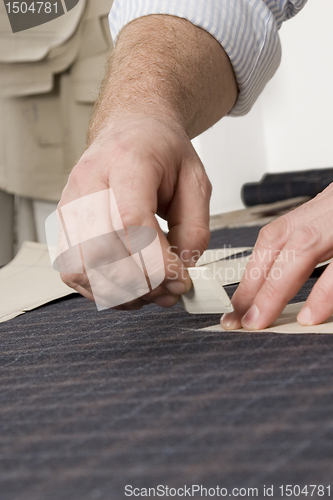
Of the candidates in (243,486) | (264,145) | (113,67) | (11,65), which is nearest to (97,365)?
(243,486)

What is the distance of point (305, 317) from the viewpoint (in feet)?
1.46

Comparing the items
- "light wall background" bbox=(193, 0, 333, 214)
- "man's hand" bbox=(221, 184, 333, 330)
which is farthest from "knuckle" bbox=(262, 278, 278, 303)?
"light wall background" bbox=(193, 0, 333, 214)

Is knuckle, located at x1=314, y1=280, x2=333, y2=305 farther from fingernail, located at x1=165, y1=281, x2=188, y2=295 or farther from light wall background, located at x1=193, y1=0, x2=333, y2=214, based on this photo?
light wall background, located at x1=193, y1=0, x2=333, y2=214

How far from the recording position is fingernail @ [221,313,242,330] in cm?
47

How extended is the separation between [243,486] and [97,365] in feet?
0.71

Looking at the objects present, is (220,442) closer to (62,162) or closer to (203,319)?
A: (203,319)

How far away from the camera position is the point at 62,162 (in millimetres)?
1749

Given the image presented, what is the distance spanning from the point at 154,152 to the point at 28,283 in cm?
49

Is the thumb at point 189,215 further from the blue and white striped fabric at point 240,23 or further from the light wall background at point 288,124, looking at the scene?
the light wall background at point 288,124
